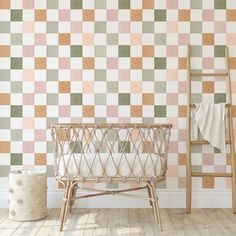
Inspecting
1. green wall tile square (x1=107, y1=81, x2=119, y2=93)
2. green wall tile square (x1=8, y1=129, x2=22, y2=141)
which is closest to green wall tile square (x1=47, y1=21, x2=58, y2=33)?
green wall tile square (x1=107, y1=81, x2=119, y2=93)

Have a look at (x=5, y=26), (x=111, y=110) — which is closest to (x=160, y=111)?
(x=111, y=110)

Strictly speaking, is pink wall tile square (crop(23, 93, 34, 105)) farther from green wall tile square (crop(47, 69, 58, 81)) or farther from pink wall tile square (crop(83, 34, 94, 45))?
pink wall tile square (crop(83, 34, 94, 45))

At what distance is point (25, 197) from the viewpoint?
2895 millimetres

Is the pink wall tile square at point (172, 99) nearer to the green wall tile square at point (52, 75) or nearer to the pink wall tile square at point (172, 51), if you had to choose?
the pink wall tile square at point (172, 51)

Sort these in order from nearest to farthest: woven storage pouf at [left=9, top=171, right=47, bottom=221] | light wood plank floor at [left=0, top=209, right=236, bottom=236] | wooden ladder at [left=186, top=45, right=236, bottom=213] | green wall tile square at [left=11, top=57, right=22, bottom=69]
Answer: light wood plank floor at [left=0, top=209, right=236, bottom=236]
woven storage pouf at [left=9, top=171, right=47, bottom=221]
wooden ladder at [left=186, top=45, right=236, bottom=213]
green wall tile square at [left=11, top=57, right=22, bottom=69]

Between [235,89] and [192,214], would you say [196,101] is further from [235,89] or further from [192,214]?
[192,214]

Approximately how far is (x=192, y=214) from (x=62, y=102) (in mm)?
1347

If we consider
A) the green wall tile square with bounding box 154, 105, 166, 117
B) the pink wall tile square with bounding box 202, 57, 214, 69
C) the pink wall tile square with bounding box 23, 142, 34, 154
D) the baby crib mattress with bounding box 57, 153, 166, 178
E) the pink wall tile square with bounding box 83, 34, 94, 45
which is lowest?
the baby crib mattress with bounding box 57, 153, 166, 178

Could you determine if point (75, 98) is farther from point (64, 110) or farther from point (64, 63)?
point (64, 63)

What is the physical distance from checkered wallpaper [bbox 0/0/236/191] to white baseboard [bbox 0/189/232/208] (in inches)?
3.3

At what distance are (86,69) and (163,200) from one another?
1.23m

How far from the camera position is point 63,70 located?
335 centimetres

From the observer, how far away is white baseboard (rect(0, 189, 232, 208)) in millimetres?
3334

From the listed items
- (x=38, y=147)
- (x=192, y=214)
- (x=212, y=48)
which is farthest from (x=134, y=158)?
(x=212, y=48)
